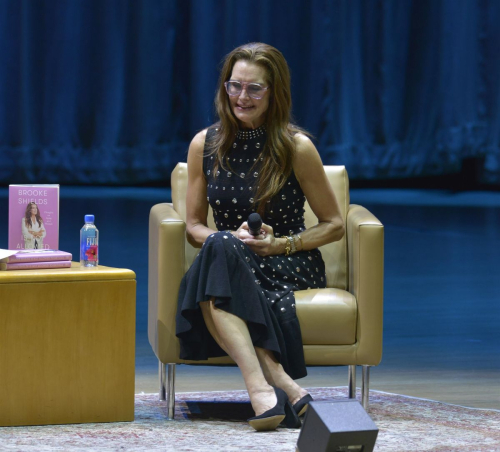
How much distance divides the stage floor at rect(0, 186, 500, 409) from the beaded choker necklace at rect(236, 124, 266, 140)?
0.84 meters

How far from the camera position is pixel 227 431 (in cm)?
245

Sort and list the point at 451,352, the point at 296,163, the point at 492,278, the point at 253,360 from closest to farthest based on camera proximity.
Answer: the point at 253,360, the point at 296,163, the point at 451,352, the point at 492,278

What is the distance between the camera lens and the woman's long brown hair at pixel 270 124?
9.03 ft

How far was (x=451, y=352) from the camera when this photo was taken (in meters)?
3.54

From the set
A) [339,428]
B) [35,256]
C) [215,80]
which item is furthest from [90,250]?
[215,80]

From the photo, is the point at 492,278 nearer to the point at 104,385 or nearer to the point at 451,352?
the point at 451,352

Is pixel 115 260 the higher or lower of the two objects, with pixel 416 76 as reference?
lower

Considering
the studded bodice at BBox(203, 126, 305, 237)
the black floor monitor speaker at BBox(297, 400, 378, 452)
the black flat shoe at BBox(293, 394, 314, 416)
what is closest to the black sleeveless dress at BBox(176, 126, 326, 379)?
the studded bodice at BBox(203, 126, 305, 237)

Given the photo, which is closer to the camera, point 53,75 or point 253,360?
point 253,360

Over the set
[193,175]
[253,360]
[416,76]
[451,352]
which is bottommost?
[451,352]

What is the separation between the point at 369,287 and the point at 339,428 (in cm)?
95

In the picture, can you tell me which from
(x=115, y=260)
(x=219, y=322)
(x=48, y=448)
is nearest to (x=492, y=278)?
(x=115, y=260)

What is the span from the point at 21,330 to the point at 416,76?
21.3ft

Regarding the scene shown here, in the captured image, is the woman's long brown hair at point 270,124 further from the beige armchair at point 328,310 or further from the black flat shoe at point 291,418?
the black flat shoe at point 291,418
